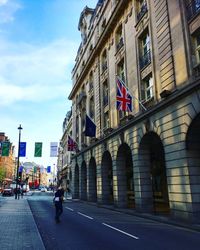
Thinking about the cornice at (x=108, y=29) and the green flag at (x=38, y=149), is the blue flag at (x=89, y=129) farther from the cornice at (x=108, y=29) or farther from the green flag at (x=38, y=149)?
the green flag at (x=38, y=149)

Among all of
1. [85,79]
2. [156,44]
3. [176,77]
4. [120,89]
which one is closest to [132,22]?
[156,44]

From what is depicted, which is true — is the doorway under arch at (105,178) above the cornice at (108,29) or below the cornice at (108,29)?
below

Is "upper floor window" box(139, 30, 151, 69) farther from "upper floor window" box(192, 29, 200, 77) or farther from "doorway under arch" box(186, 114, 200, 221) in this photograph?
"doorway under arch" box(186, 114, 200, 221)

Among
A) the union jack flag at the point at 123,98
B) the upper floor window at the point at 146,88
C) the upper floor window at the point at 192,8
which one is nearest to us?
the upper floor window at the point at 192,8

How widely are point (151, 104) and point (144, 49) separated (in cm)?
528

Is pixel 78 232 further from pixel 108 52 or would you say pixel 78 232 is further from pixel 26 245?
pixel 108 52

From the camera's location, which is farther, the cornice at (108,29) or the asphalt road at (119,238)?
the cornice at (108,29)

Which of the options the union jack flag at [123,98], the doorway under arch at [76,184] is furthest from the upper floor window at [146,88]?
the doorway under arch at [76,184]

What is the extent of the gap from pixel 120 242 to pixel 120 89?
1153 cm

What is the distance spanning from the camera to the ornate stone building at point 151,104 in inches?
602

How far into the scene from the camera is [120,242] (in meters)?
10.0

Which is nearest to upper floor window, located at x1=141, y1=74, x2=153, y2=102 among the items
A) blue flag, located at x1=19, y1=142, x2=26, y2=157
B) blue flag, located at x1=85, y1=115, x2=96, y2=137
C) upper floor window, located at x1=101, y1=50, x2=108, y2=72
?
blue flag, located at x1=85, y1=115, x2=96, y2=137

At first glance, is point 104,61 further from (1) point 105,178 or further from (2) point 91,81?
(1) point 105,178

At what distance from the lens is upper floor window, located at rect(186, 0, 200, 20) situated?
50.6ft
